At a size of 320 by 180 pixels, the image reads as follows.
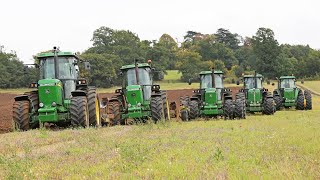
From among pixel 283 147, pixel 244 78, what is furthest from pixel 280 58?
pixel 283 147

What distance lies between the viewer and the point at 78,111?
1541cm

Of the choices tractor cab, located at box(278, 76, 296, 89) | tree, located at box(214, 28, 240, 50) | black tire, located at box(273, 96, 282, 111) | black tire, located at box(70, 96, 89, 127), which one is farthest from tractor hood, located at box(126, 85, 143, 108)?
tree, located at box(214, 28, 240, 50)

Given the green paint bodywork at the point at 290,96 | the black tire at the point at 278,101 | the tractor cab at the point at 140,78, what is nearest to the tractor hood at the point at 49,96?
the tractor cab at the point at 140,78

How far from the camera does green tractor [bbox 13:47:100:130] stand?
50.7 ft

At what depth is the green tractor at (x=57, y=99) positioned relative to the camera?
1546 centimetres

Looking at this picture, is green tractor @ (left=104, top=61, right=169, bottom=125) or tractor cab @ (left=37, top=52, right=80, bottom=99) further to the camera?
green tractor @ (left=104, top=61, right=169, bottom=125)

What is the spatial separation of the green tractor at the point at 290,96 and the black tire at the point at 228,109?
903cm

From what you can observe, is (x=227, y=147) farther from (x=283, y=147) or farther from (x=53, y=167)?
(x=53, y=167)

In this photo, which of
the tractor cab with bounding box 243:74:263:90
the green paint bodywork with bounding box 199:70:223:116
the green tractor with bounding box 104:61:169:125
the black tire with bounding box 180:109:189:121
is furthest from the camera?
the tractor cab with bounding box 243:74:263:90

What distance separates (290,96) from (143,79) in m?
14.1

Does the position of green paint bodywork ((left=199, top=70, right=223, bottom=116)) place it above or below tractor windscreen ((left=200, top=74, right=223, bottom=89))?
below

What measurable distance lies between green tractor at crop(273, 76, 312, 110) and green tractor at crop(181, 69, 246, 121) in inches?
314

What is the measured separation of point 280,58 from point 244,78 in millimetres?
65580

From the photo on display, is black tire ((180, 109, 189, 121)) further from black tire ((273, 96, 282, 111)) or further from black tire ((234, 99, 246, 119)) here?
black tire ((273, 96, 282, 111))
